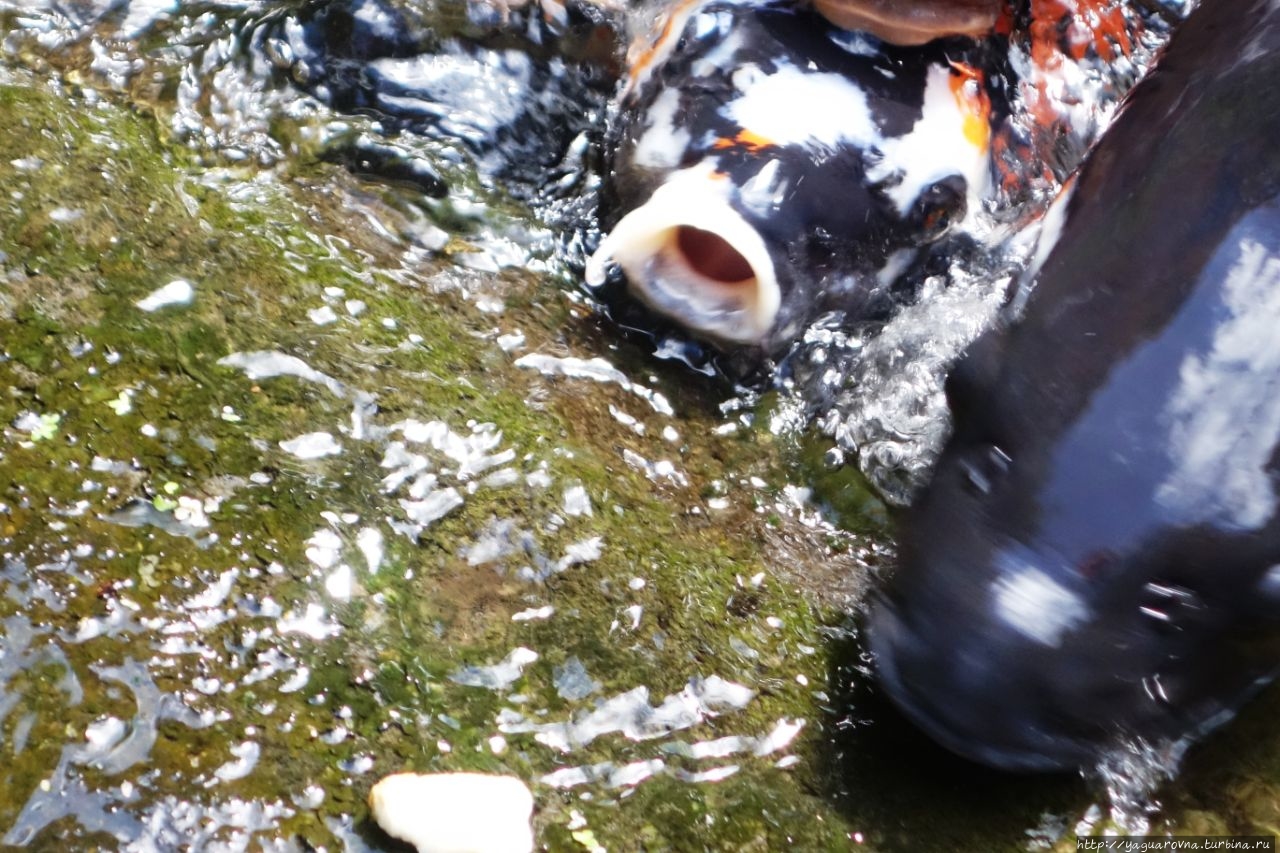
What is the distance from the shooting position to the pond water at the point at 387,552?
47.0 inches

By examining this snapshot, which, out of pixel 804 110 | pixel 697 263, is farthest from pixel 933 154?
pixel 697 263

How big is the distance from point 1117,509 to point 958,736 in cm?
35

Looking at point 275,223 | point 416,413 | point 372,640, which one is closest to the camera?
point 372,640

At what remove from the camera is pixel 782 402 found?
79.5 inches

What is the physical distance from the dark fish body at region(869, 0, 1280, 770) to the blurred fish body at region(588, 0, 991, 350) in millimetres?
511

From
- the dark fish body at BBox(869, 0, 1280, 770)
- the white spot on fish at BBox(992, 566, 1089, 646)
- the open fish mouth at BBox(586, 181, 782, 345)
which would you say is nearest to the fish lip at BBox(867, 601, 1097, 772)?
the dark fish body at BBox(869, 0, 1280, 770)

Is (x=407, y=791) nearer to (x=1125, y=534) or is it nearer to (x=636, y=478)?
(x=636, y=478)

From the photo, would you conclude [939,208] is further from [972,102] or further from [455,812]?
[455,812]

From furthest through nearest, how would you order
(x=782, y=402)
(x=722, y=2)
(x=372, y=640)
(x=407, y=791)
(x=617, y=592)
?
(x=722, y=2) < (x=782, y=402) < (x=617, y=592) < (x=372, y=640) < (x=407, y=791)

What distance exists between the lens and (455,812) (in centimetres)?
118

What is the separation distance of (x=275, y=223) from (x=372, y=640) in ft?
2.87

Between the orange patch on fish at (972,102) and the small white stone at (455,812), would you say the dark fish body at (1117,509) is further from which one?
the orange patch on fish at (972,102)

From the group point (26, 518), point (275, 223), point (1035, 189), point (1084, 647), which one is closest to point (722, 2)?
point (1035, 189)

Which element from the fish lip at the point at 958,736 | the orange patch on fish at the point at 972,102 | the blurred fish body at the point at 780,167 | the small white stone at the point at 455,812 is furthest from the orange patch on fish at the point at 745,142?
the small white stone at the point at 455,812
